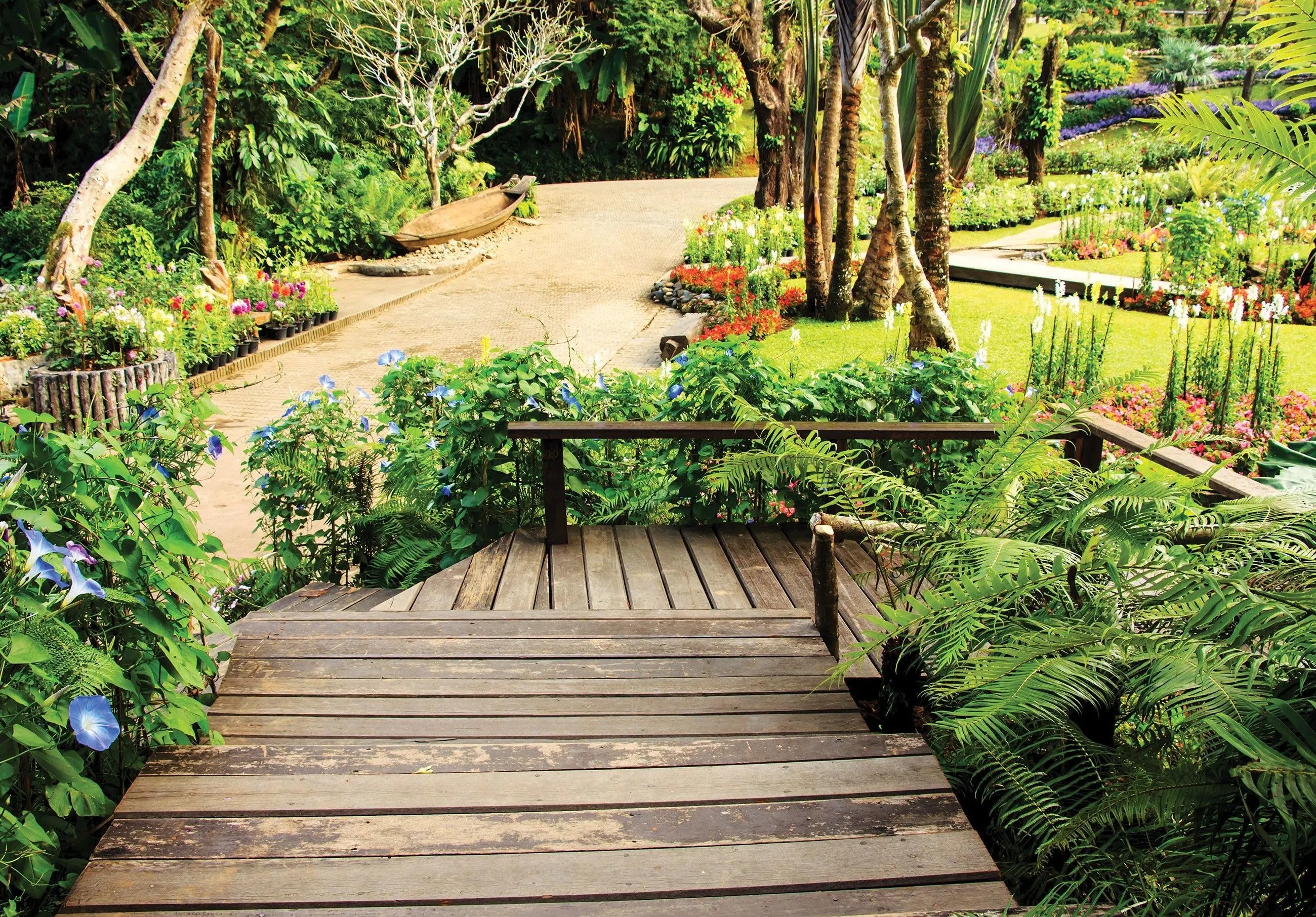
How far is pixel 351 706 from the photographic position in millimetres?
2459

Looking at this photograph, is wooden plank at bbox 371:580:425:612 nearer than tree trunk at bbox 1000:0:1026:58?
Yes

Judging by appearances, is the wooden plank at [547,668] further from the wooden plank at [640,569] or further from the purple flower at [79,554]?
the purple flower at [79,554]

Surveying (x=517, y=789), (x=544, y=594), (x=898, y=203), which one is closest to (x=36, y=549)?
(x=517, y=789)

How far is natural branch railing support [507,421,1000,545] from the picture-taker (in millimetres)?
3621

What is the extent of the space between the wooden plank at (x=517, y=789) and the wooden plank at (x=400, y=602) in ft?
3.36

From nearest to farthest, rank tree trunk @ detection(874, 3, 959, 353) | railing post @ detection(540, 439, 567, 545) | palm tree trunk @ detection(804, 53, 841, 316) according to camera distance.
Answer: railing post @ detection(540, 439, 567, 545)
tree trunk @ detection(874, 3, 959, 353)
palm tree trunk @ detection(804, 53, 841, 316)

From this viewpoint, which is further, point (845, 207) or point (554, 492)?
point (845, 207)

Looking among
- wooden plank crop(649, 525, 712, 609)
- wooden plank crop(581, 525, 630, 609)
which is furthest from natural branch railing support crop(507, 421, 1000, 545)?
A: wooden plank crop(649, 525, 712, 609)

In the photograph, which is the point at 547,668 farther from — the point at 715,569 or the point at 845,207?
the point at 845,207

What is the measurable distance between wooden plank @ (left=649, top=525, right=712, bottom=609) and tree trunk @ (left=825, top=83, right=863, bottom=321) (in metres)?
6.58

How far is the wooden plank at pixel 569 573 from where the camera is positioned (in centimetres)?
326

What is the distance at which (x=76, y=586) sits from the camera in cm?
179

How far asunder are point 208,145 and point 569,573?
10356 mm

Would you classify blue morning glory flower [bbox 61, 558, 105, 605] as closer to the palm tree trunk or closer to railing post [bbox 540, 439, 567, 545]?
railing post [bbox 540, 439, 567, 545]
